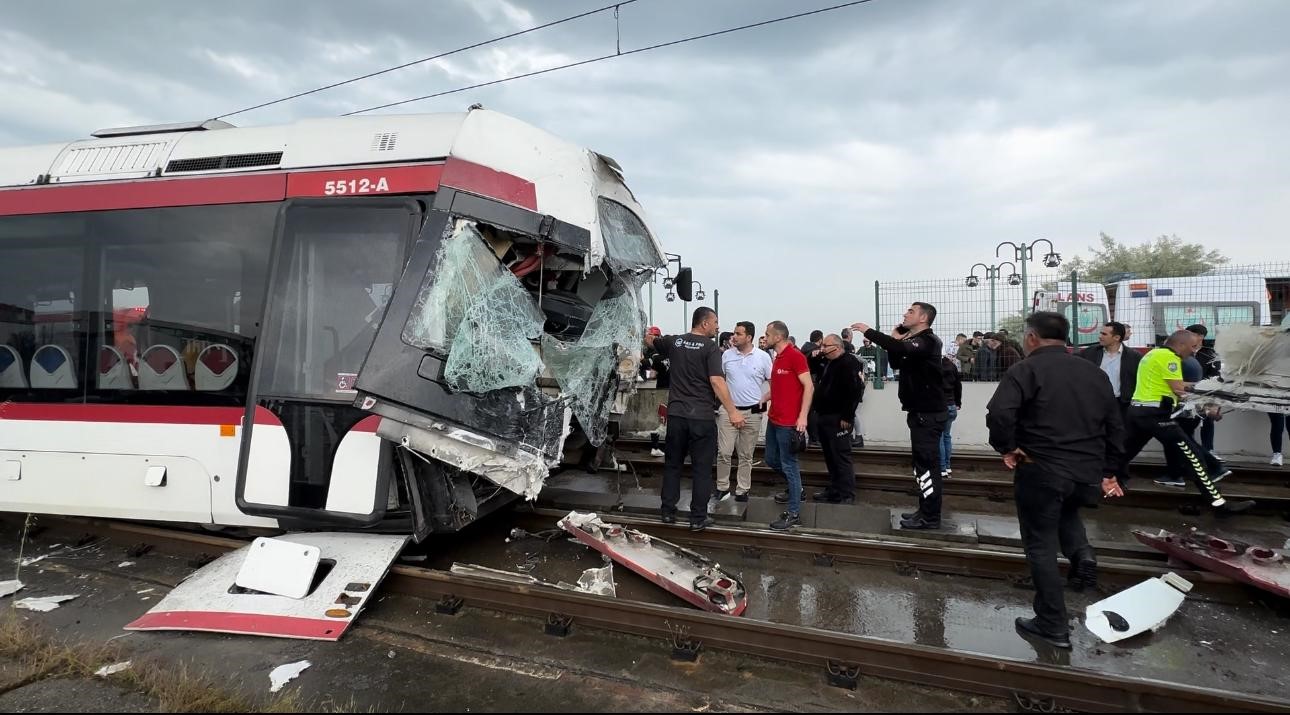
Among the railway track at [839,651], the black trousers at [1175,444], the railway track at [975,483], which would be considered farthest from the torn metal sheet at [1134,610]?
the railway track at [975,483]

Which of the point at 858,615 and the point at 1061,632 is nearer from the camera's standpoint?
the point at 1061,632

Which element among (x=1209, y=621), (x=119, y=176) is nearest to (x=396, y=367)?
(x=119, y=176)

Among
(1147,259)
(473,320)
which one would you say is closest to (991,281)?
(473,320)

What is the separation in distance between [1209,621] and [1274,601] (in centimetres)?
56

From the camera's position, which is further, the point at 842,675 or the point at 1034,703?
the point at 842,675

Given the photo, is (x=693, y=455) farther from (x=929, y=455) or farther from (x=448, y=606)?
(x=448, y=606)

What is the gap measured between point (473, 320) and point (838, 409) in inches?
154

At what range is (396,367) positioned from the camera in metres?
3.96

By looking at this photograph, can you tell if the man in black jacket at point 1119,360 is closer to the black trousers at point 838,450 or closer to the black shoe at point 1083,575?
the black trousers at point 838,450

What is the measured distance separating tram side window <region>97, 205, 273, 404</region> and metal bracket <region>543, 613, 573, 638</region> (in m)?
2.77

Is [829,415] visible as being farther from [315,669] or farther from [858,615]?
[315,669]

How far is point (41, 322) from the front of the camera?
5301 mm

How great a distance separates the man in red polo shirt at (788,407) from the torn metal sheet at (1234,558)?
2.76 m

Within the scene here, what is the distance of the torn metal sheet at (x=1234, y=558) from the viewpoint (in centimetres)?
417
